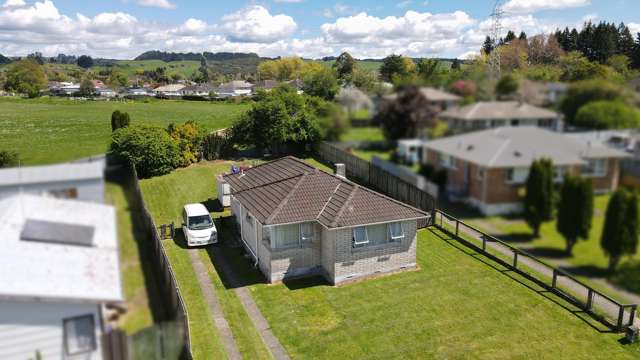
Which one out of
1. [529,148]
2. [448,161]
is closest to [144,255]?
[448,161]

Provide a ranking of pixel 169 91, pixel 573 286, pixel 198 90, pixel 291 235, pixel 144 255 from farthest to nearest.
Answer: pixel 169 91 → pixel 198 90 → pixel 291 235 → pixel 573 286 → pixel 144 255

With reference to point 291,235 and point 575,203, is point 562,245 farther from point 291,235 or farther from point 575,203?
point 291,235

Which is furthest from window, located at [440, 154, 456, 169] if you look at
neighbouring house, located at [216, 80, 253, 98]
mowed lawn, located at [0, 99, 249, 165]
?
neighbouring house, located at [216, 80, 253, 98]

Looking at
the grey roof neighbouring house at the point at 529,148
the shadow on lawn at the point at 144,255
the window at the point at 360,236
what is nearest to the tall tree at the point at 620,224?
the grey roof neighbouring house at the point at 529,148

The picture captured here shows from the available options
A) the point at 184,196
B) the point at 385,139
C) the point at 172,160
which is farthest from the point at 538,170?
the point at 172,160

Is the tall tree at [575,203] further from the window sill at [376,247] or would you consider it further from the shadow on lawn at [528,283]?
the window sill at [376,247]

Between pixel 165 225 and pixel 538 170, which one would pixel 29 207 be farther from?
pixel 165 225

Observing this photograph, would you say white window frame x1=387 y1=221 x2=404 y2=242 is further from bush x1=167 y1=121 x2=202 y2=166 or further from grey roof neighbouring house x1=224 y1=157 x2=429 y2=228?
bush x1=167 y1=121 x2=202 y2=166
